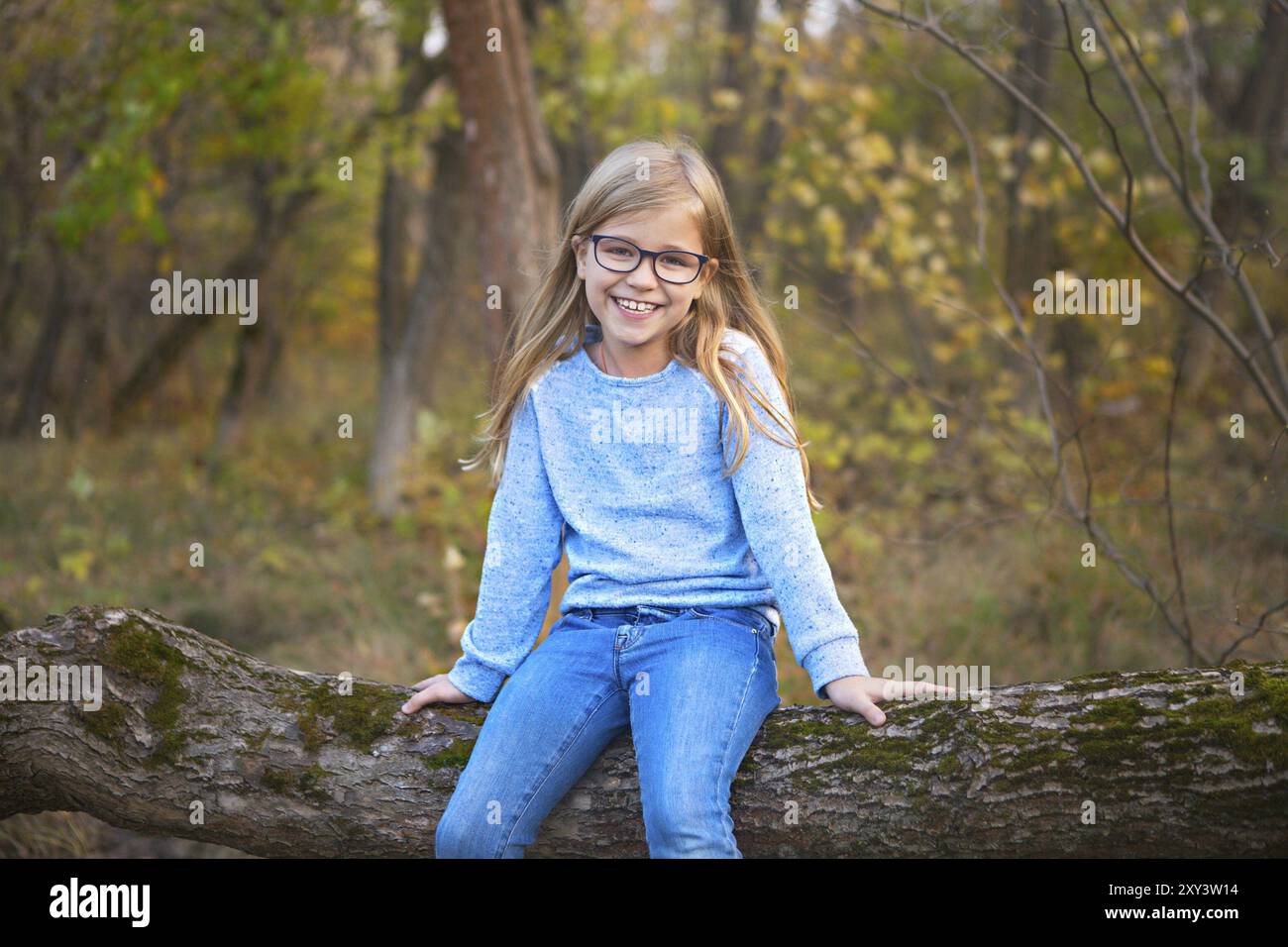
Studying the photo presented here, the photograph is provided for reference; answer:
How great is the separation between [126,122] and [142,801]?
4.00 m

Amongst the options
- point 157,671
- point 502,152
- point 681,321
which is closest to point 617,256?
point 681,321

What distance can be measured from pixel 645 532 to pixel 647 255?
1.97 feet

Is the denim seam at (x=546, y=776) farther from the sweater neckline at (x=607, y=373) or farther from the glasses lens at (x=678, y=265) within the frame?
the glasses lens at (x=678, y=265)

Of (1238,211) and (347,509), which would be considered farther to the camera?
(347,509)

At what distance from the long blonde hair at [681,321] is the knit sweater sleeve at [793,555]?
4cm

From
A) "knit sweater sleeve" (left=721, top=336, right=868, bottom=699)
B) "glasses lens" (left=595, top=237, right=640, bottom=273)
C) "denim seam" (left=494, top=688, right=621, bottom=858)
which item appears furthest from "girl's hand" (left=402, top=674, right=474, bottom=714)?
"glasses lens" (left=595, top=237, right=640, bottom=273)

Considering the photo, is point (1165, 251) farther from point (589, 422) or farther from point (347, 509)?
point (589, 422)

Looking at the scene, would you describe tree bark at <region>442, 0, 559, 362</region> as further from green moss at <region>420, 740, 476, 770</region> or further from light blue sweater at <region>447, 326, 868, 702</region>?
green moss at <region>420, 740, 476, 770</region>

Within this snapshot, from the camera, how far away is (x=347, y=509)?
7.82m

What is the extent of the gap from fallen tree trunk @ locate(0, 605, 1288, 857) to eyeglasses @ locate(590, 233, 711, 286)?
0.97 m

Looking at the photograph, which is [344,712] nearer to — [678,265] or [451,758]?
[451,758]

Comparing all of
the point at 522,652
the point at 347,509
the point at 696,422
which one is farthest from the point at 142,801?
the point at 347,509

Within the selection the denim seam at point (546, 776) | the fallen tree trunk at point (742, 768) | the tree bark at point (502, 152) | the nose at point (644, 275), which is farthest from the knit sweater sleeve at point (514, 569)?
the tree bark at point (502, 152)

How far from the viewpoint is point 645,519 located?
2.48m
